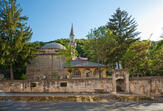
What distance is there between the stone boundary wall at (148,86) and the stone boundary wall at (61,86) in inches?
162

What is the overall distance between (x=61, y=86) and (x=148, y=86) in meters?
13.4

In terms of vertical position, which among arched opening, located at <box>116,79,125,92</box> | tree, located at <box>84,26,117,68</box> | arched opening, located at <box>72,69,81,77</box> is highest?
tree, located at <box>84,26,117,68</box>

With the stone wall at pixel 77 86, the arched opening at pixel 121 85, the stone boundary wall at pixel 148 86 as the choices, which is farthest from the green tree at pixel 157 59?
the arched opening at pixel 121 85

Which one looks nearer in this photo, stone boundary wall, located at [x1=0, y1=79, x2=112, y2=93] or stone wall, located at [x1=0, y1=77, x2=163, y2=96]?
stone wall, located at [x1=0, y1=77, x2=163, y2=96]

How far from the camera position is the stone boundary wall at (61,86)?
54.8 feet

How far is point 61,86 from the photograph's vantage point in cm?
1694

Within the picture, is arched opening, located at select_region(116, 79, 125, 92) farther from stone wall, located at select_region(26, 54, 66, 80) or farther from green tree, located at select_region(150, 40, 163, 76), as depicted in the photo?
stone wall, located at select_region(26, 54, 66, 80)

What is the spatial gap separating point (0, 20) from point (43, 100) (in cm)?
1697

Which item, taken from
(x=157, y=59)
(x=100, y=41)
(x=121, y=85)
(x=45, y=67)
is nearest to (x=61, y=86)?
(x=121, y=85)

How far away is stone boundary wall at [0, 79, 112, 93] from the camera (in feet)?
54.8

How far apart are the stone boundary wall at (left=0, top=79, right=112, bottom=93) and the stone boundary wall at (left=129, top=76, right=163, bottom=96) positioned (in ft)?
13.5

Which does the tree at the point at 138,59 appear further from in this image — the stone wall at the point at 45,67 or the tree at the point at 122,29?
the stone wall at the point at 45,67

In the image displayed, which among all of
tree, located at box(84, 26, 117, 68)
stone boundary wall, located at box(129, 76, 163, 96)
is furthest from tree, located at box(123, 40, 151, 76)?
stone boundary wall, located at box(129, 76, 163, 96)

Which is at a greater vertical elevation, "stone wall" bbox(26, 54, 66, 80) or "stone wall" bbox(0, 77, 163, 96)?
"stone wall" bbox(26, 54, 66, 80)
